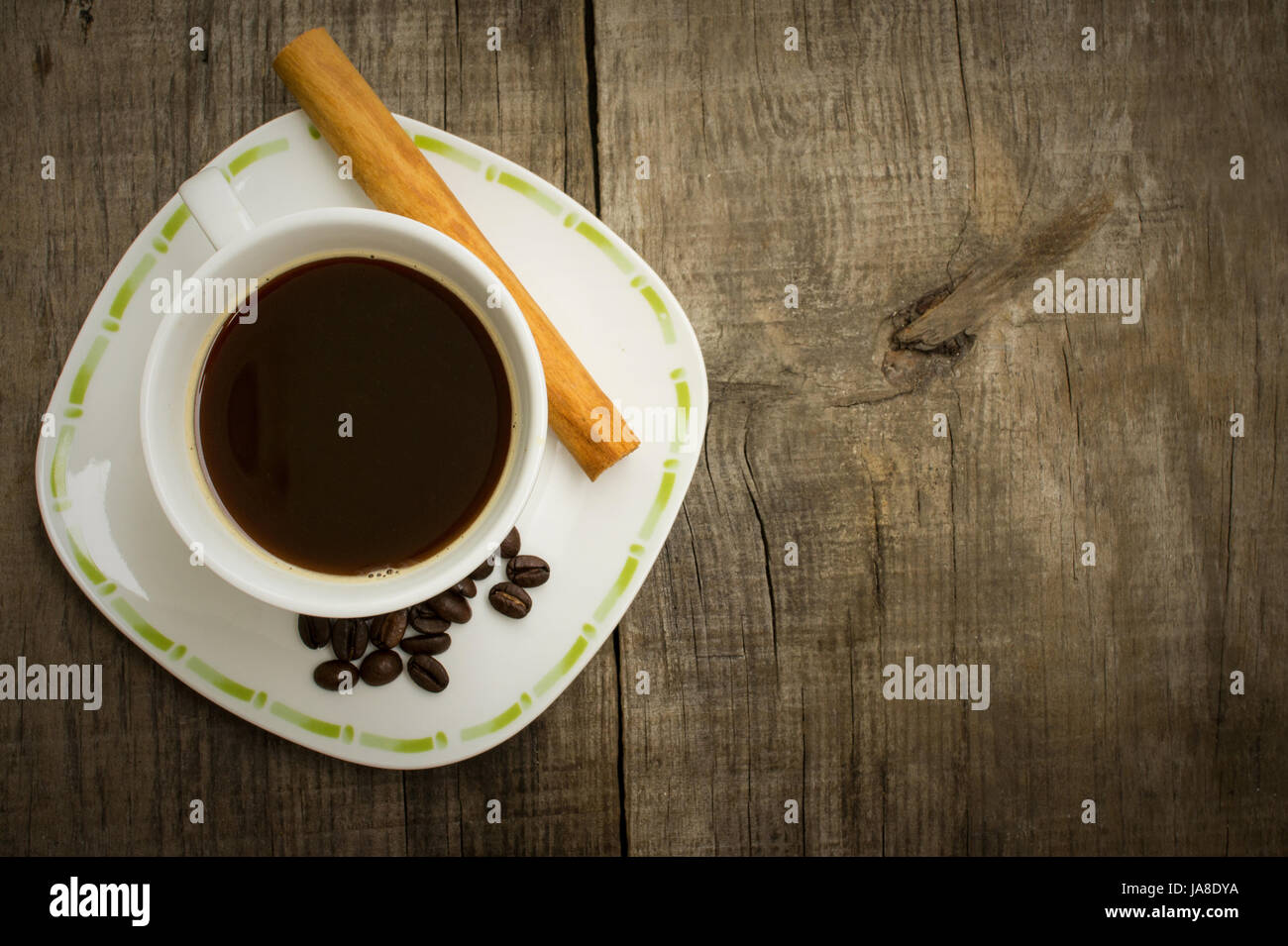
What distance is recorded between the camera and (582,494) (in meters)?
1.03

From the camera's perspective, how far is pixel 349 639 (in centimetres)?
102

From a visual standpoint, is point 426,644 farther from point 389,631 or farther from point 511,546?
point 511,546

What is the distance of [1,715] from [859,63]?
4.68 ft

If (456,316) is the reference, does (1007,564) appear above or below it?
below

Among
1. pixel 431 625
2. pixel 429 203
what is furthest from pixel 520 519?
pixel 429 203

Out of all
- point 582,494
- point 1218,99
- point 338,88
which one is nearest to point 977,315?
point 1218,99

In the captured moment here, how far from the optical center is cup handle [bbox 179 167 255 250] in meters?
0.87

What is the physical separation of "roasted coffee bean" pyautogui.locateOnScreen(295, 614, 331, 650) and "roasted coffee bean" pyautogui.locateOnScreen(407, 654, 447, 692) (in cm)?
10

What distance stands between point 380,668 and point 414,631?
57mm

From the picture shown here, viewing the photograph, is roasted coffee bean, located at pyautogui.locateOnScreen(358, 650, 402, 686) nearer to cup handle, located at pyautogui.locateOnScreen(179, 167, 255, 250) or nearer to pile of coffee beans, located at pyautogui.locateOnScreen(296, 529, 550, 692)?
pile of coffee beans, located at pyautogui.locateOnScreen(296, 529, 550, 692)

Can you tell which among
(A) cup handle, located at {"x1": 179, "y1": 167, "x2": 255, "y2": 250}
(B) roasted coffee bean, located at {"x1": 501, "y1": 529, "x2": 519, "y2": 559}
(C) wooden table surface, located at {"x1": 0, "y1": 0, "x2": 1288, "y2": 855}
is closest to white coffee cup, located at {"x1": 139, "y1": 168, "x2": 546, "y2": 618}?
(A) cup handle, located at {"x1": 179, "y1": 167, "x2": 255, "y2": 250}

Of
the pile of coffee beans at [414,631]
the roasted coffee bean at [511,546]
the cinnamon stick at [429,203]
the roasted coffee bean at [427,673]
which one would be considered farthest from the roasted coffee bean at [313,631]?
the cinnamon stick at [429,203]

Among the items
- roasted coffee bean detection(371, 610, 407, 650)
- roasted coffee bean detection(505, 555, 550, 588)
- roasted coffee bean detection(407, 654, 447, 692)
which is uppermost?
roasted coffee bean detection(505, 555, 550, 588)

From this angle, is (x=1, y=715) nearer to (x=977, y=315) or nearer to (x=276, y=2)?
(x=276, y=2)
